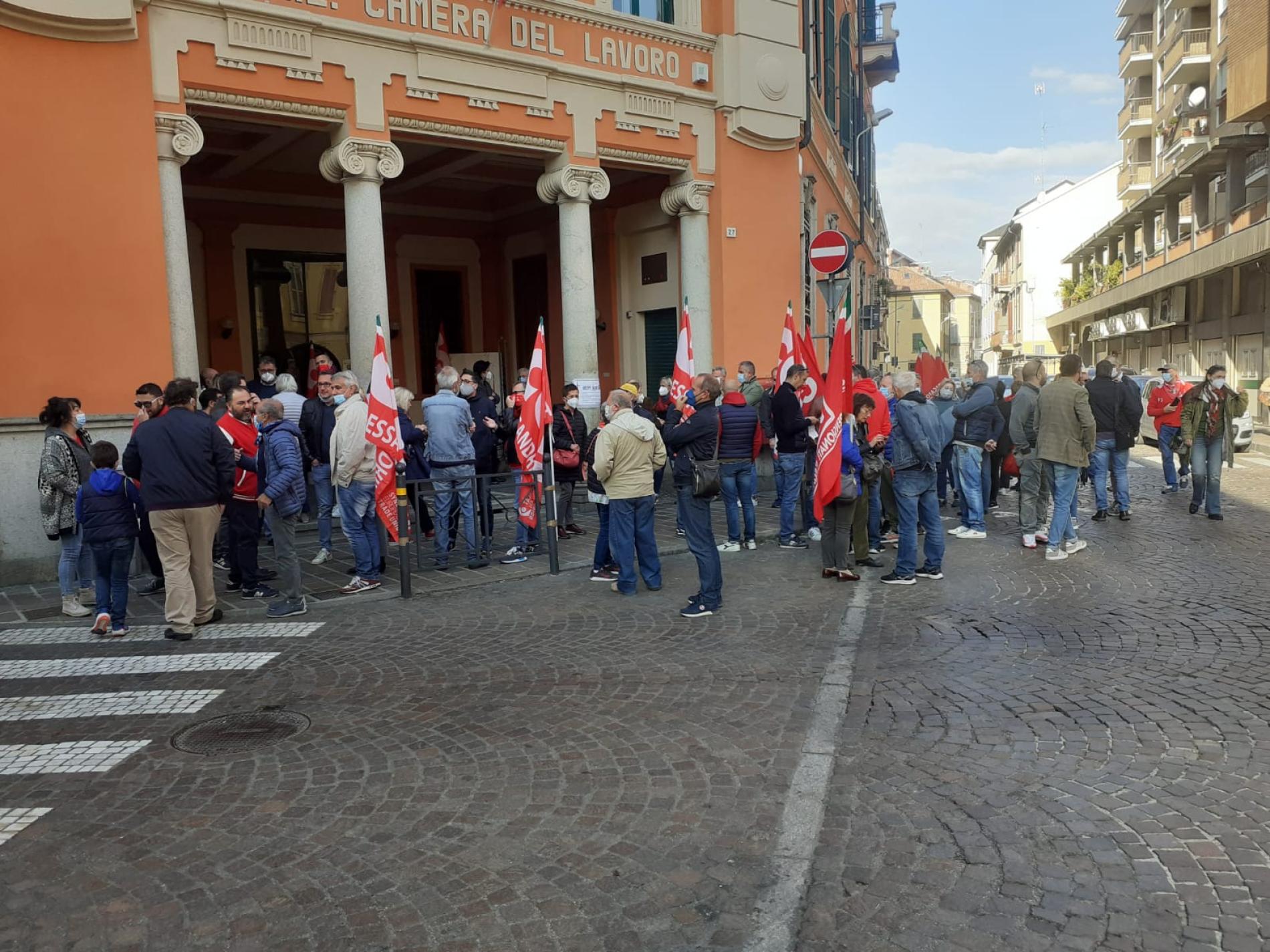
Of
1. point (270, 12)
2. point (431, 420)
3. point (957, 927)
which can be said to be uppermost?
point (270, 12)

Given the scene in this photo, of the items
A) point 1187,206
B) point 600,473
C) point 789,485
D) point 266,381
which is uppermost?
point 1187,206

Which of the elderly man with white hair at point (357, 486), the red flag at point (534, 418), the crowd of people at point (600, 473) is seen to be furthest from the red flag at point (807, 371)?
the elderly man with white hair at point (357, 486)

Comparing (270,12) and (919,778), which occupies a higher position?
(270,12)

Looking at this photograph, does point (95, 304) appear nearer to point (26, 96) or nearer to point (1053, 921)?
point (26, 96)

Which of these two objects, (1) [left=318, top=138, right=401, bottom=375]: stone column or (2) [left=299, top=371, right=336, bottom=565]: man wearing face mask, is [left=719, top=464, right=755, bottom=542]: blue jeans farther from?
(1) [left=318, top=138, right=401, bottom=375]: stone column

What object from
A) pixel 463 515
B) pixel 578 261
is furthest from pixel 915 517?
pixel 578 261

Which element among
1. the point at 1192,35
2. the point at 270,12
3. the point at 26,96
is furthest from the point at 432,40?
the point at 1192,35

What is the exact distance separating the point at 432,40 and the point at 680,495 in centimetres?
755

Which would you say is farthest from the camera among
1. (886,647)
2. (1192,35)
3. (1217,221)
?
(1192,35)

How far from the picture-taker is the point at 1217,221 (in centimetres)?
2955

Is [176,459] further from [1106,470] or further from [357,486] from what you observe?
[1106,470]

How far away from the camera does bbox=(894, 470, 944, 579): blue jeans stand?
8.21 m

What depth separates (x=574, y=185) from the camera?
1357 centimetres

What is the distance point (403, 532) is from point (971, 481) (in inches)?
241
